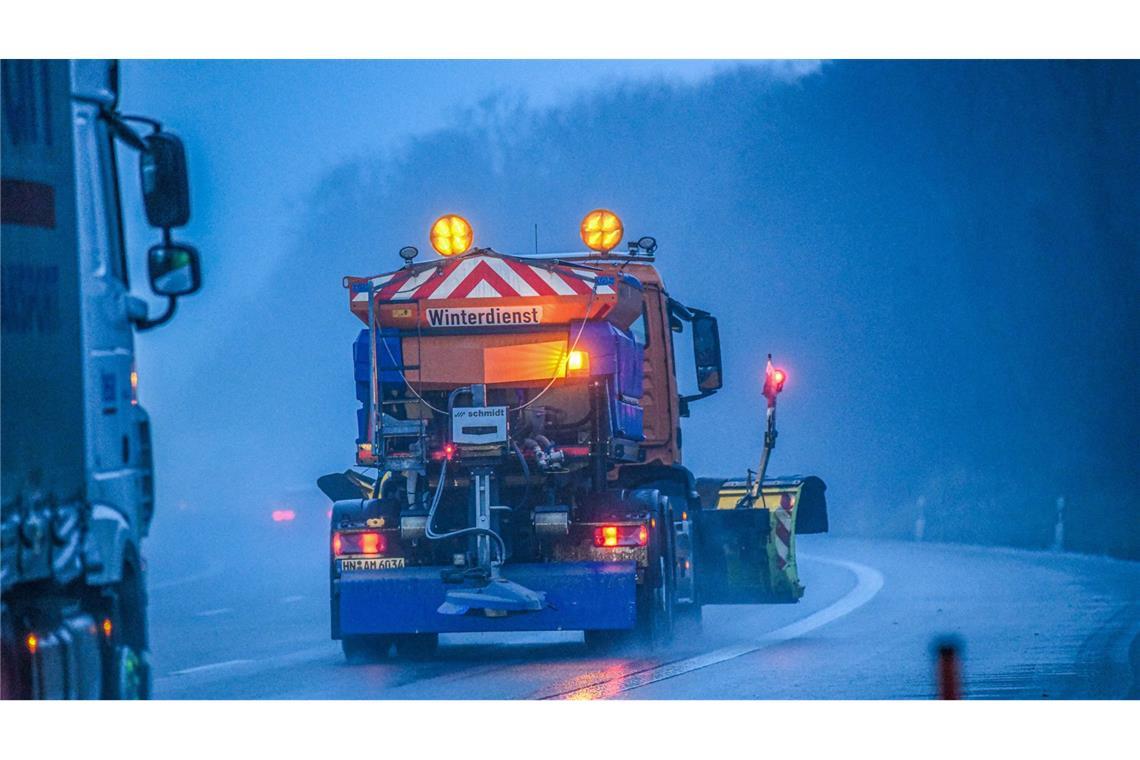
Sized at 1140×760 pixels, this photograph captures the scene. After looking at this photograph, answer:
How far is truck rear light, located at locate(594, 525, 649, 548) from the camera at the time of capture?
13906 millimetres

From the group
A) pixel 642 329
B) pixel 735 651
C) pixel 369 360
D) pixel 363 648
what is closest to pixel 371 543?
pixel 363 648

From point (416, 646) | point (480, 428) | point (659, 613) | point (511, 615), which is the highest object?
point (480, 428)

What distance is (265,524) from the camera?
100ft

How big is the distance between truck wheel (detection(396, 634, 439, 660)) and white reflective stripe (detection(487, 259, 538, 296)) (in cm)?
281

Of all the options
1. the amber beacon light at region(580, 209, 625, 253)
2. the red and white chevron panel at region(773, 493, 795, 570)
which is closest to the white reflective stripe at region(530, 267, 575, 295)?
the amber beacon light at region(580, 209, 625, 253)

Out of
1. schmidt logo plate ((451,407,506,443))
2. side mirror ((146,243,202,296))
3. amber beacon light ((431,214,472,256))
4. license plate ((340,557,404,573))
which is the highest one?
amber beacon light ((431,214,472,256))

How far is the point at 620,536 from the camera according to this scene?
45.7 feet

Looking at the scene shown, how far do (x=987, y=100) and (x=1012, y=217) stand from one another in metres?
5.57

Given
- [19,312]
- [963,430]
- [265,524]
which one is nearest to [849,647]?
[19,312]

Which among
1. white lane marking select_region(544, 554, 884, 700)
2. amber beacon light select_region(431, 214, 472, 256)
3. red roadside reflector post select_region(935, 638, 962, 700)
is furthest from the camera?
amber beacon light select_region(431, 214, 472, 256)

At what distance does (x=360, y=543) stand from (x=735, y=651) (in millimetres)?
2966

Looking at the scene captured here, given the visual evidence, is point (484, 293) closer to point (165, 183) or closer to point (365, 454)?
point (365, 454)

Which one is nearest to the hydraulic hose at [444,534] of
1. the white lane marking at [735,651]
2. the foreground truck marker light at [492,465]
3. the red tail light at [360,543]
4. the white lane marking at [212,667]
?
the foreground truck marker light at [492,465]

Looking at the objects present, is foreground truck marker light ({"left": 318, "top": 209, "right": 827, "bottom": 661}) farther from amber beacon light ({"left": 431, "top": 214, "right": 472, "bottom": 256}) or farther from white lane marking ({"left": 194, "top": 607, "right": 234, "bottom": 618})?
white lane marking ({"left": 194, "top": 607, "right": 234, "bottom": 618})
